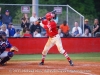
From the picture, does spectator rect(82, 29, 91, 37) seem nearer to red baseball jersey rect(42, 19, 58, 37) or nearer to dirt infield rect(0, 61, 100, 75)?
dirt infield rect(0, 61, 100, 75)

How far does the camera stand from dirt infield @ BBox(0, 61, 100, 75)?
13.8m

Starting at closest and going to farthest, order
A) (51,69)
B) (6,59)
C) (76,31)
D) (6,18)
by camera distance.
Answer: (51,69) → (6,59) → (6,18) → (76,31)

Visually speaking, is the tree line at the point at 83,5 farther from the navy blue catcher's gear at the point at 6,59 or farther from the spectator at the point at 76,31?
the navy blue catcher's gear at the point at 6,59

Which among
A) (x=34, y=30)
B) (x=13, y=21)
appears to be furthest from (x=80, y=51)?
(x=13, y=21)

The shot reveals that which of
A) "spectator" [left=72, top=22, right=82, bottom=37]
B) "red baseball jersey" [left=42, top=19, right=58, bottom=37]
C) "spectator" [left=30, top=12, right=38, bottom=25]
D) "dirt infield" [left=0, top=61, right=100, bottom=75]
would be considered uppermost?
"red baseball jersey" [left=42, top=19, right=58, bottom=37]

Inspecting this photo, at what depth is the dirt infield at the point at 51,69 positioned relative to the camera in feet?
45.4

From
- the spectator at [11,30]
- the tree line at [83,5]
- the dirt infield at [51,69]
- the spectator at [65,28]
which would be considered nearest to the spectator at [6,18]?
the spectator at [11,30]

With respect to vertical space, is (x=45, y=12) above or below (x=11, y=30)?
above

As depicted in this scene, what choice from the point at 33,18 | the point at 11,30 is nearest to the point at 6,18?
the point at 11,30

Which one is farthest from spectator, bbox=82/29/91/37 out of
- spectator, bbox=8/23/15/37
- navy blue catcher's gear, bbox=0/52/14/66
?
navy blue catcher's gear, bbox=0/52/14/66

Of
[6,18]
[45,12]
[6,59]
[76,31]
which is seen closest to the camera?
[6,59]

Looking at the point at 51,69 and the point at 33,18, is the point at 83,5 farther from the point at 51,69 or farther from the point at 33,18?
the point at 51,69

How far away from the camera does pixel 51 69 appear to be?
14805mm

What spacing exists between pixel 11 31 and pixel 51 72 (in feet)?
29.0
